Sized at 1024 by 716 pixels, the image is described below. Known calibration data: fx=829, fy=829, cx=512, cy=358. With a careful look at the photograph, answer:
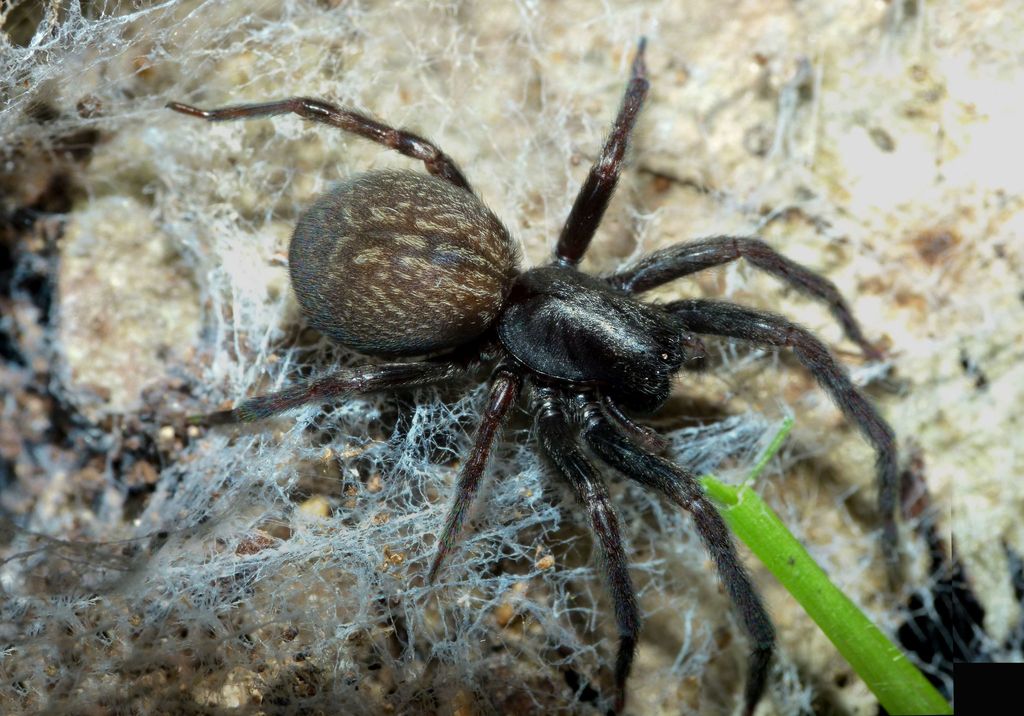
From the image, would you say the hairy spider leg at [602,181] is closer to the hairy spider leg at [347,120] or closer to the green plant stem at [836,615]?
the hairy spider leg at [347,120]

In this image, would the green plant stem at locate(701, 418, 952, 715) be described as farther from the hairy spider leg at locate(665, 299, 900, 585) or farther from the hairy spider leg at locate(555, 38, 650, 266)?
the hairy spider leg at locate(555, 38, 650, 266)

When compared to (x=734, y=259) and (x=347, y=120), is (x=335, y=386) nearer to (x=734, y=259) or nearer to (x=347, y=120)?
(x=347, y=120)

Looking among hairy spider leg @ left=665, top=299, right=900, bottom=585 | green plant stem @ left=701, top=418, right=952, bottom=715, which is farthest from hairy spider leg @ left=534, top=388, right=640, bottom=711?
hairy spider leg @ left=665, top=299, right=900, bottom=585

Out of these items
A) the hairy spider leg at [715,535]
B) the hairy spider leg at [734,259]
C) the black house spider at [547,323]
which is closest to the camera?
the hairy spider leg at [715,535]

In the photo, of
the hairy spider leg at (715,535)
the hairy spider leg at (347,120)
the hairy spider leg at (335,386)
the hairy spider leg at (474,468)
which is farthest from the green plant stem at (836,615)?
the hairy spider leg at (347,120)

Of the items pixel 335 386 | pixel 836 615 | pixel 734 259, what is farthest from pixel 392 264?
pixel 836 615

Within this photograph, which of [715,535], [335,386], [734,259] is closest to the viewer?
[715,535]
